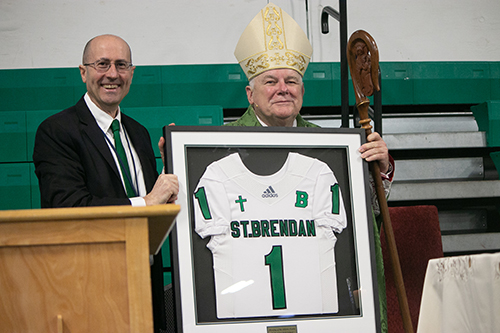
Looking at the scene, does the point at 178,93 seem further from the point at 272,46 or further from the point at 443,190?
the point at 443,190

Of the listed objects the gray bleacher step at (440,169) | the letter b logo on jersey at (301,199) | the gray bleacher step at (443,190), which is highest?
the gray bleacher step at (440,169)

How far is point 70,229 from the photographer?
840 millimetres

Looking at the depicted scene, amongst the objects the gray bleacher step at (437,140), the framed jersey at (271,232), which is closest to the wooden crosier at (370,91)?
the framed jersey at (271,232)

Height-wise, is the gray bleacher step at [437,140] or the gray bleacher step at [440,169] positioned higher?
the gray bleacher step at [437,140]

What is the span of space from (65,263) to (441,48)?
→ 176 inches

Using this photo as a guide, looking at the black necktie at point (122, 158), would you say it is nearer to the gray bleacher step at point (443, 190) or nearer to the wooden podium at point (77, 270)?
the wooden podium at point (77, 270)

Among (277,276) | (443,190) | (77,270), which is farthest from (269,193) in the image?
(443,190)

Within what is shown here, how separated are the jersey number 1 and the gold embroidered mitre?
0.88 meters

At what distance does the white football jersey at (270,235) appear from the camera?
1.41 metres

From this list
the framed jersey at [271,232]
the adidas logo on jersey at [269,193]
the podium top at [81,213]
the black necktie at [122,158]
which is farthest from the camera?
the black necktie at [122,158]

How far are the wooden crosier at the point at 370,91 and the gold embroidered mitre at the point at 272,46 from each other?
12.4 inches

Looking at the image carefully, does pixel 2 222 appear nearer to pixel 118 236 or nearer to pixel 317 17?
pixel 118 236

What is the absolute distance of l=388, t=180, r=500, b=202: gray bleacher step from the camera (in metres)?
3.40

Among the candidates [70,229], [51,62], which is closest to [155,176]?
[70,229]
